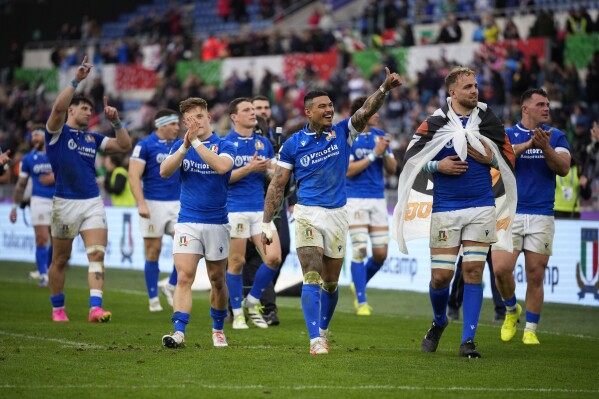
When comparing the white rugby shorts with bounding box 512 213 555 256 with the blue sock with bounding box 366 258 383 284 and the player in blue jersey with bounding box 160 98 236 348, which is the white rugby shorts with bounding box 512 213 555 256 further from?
the blue sock with bounding box 366 258 383 284

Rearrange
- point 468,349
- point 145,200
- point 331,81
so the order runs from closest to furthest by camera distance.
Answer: point 468,349 < point 145,200 < point 331,81

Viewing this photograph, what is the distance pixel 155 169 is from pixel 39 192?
4611 millimetres

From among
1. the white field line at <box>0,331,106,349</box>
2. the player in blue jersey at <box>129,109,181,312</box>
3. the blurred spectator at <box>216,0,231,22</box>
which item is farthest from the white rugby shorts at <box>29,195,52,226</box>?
the blurred spectator at <box>216,0,231,22</box>

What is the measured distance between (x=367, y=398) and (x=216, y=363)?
6.86 ft

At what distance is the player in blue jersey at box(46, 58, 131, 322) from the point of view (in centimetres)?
1335

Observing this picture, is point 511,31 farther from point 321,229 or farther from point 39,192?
point 321,229

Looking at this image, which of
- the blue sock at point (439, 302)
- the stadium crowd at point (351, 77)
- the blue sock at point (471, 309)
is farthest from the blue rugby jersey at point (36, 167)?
the blue sock at point (471, 309)

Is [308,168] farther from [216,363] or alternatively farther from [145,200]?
[145,200]

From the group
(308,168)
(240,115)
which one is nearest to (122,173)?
(240,115)

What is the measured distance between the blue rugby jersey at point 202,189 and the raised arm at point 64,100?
196cm

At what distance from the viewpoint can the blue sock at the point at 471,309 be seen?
1036 centimetres

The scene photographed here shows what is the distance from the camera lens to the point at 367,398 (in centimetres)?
799

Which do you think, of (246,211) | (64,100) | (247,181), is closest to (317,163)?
(246,211)

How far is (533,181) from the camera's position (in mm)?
11852
